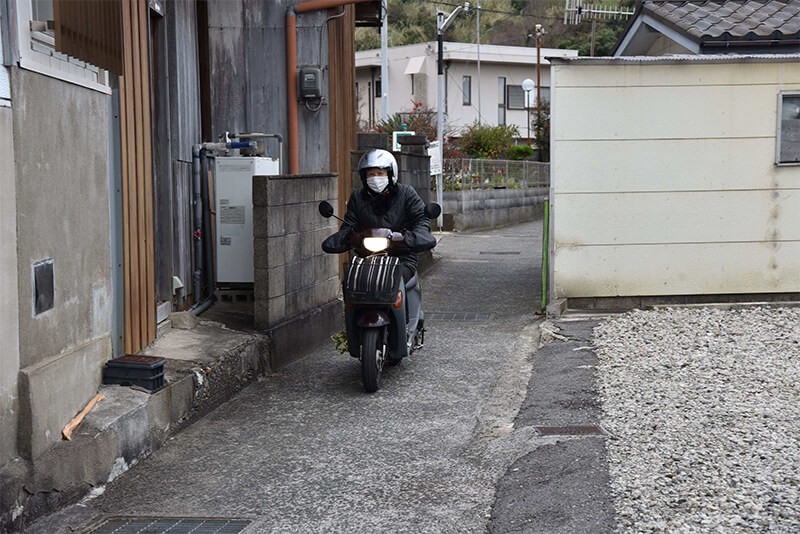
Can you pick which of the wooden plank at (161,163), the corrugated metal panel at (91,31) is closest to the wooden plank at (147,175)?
the wooden plank at (161,163)

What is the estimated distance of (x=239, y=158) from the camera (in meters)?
9.29

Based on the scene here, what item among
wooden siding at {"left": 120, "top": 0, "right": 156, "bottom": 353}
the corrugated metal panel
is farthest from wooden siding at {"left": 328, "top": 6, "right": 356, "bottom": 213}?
the corrugated metal panel

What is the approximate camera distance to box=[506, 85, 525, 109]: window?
1635 inches

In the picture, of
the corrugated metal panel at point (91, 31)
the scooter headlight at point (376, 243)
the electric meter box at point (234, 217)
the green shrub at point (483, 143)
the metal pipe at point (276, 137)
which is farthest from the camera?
the green shrub at point (483, 143)

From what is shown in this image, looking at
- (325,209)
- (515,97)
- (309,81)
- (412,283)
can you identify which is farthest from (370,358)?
(515,97)

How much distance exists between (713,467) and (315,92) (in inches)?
292

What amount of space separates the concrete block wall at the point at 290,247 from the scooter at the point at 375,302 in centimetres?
58

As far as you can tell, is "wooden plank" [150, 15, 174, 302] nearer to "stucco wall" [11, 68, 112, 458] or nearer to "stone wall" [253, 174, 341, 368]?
"stone wall" [253, 174, 341, 368]

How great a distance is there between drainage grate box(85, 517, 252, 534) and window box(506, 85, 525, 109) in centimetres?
3780

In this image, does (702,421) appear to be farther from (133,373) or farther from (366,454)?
(133,373)

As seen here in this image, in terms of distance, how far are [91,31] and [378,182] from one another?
2.83m

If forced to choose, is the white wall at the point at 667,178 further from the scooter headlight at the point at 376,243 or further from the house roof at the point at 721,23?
the scooter headlight at the point at 376,243

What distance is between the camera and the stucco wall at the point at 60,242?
4863 mm

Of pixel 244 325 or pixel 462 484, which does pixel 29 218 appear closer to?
pixel 462 484
